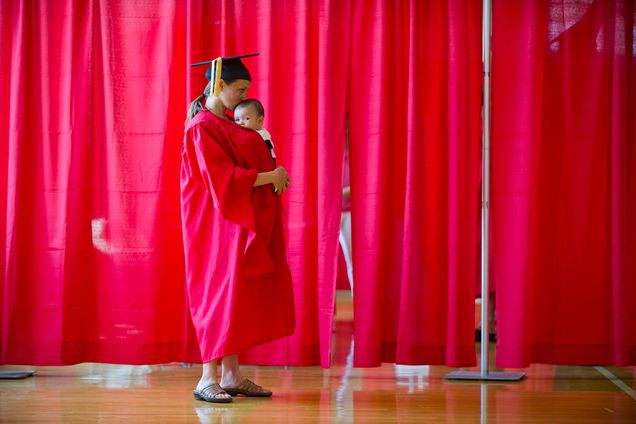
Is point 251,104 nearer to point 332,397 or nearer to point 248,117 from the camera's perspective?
point 248,117

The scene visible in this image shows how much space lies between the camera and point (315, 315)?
3.88 meters

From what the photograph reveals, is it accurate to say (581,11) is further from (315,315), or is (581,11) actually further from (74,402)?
(74,402)

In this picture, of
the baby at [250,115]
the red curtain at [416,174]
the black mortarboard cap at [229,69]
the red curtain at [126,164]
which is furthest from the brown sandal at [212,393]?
the black mortarboard cap at [229,69]

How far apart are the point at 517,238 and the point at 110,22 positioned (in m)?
1.93

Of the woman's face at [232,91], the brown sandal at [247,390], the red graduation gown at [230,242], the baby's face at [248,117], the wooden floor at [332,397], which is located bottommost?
the wooden floor at [332,397]

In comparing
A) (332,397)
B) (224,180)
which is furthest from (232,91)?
(332,397)

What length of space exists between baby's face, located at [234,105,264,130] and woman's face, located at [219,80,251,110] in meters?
0.05

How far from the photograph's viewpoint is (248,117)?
335cm

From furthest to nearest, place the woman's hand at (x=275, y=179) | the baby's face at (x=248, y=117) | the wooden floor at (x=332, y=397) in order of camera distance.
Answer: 1. the baby's face at (x=248, y=117)
2. the woman's hand at (x=275, y=179)
3. the wooden floor at (x=332, y=397)

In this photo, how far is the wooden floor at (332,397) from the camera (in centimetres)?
309

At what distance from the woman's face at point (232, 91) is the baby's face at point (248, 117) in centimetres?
5

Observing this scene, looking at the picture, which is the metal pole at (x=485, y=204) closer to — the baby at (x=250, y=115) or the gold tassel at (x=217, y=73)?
the baby at (x=250, y=115)

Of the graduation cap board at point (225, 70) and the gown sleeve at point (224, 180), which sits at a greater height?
the graduation cap board at point (225, 70)

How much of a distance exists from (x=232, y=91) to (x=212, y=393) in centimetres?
108
